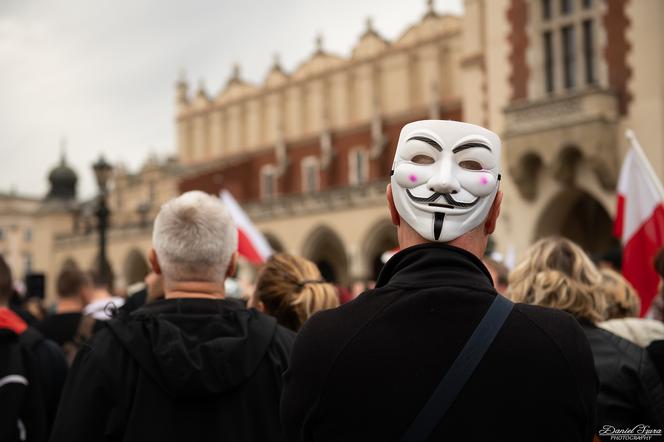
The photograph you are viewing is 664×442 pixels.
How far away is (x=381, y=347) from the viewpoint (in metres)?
2.15

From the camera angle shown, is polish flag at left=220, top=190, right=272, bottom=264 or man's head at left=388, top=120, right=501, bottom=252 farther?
polish flag at left=220, top=190, right=272, bottom=264

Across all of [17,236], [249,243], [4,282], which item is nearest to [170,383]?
[4,282]

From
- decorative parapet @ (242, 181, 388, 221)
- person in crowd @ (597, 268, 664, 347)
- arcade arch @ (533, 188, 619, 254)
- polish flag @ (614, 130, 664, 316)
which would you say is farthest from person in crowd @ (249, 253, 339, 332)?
decorative parapet @ (242, 181, 388, 221)

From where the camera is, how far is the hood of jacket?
9.84ft

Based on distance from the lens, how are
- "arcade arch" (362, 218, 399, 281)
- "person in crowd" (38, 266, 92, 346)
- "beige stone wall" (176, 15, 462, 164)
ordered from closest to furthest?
"person in crowd" (38, 266, 92, 346) < "arcade arch" (362, 218, 399, 281) < "beige stone wall" (176, 15, 462, 164)

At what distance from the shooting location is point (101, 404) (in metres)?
2.96

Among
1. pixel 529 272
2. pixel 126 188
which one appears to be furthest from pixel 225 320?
pixel 126 188

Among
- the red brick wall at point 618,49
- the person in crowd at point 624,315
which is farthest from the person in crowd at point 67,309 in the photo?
the red brick wall at point 618,49

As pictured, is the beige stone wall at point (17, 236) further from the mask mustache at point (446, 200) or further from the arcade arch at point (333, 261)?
the mask mustache at point (446, 200)

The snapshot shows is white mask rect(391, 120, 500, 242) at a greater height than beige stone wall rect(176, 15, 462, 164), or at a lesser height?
lesser

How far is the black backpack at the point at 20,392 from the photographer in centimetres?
401

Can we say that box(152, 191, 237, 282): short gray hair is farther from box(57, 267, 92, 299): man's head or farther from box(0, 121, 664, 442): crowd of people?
box(57, 267, 92, 299): man's head

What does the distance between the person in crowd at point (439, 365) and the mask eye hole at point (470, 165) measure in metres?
0.17

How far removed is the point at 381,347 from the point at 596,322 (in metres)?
2.18
